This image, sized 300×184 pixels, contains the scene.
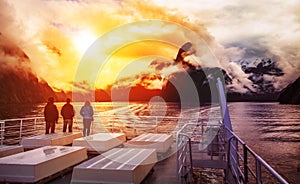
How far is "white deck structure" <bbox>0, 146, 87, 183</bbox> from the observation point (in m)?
5.73

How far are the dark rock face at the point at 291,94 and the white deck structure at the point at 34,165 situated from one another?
151m

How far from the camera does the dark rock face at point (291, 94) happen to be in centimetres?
14588

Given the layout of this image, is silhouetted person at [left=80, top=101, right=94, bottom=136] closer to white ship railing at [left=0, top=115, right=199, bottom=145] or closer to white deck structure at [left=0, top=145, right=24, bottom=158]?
white ship railing at [left=0, top=115, right=199, bottom=145]

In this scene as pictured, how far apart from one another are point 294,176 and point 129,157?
28.8m

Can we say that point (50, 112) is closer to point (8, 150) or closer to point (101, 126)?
point (8, 150)

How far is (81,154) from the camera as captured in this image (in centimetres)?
795

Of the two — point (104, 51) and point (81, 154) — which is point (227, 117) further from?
point (104, 51)

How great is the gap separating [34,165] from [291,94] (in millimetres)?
178798

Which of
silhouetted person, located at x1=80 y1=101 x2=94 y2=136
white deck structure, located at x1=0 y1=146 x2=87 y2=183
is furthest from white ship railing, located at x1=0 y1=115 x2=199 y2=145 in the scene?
white deck structure, located at x1=0 y1=146 x2=87 y2=183

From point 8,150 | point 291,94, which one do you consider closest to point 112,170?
point 8,150

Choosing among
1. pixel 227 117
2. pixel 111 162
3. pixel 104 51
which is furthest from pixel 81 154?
pixel 104 51

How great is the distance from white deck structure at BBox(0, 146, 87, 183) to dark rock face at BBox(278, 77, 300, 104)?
497 feet

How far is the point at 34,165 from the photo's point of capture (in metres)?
5.73

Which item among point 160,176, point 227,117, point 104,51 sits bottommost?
point 160,176
